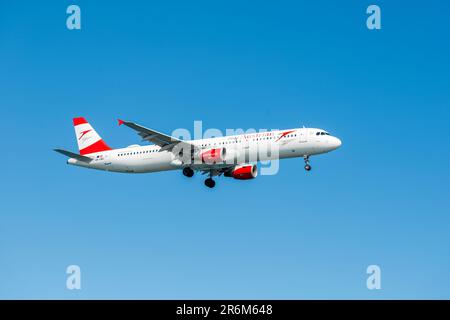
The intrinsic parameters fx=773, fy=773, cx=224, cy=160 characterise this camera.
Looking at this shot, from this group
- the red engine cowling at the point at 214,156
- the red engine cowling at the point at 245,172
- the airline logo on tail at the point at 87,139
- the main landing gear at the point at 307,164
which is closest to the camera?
the main landing gear at the point at 307,164

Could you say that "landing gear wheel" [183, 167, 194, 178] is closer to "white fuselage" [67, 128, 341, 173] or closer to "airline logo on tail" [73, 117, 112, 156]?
"white fuselage" [67, 128, 341, 173]

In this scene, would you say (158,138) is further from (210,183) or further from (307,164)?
(307,164)

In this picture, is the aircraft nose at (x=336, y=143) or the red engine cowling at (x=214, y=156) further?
the red engine cowling at (x=214, y=156)

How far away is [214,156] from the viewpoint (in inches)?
2611

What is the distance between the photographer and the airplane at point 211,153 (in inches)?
2564

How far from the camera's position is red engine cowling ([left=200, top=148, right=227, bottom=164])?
217ft

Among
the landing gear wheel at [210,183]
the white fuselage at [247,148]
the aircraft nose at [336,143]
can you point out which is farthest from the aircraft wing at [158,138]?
the aircraft nose at [336,143]

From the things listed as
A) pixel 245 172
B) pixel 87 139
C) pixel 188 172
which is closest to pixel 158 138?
pixel 188 172

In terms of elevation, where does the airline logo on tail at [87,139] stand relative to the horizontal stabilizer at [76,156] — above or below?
above

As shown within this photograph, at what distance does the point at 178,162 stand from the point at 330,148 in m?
13.3

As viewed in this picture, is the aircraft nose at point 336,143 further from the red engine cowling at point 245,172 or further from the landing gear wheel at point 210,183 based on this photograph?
the landing gear wheel at point 210,183

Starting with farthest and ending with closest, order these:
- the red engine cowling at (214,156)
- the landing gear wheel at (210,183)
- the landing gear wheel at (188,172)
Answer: the landing gear wheel at (210,183) < the landing gear wheel at (188,172) < the red engine cowling at (214,156)

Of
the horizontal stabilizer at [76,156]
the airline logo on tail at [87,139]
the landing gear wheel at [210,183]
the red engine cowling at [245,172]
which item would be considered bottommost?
the landing gear wheel at [210,183]
